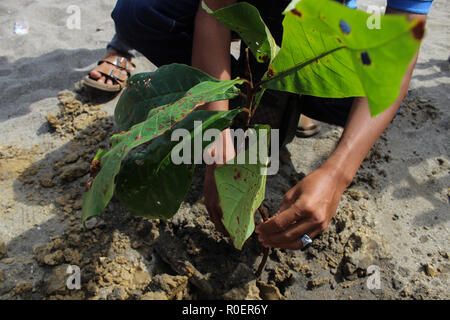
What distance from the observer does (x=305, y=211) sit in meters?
0.96

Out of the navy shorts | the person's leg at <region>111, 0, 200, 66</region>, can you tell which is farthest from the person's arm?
the person's leg at <region>111, 0, 200, 66</region>

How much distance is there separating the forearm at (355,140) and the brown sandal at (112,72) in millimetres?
1405

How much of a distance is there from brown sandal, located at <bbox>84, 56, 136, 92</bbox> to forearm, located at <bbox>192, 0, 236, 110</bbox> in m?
0.90

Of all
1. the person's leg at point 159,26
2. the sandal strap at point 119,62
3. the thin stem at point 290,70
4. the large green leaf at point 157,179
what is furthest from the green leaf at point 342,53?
the sandal strap at point 119,62

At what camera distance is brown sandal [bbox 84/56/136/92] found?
1913 millimetres

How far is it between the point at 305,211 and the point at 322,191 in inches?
3.4

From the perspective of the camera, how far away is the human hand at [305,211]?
967mm

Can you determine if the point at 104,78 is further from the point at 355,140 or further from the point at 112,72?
the point at 355,140

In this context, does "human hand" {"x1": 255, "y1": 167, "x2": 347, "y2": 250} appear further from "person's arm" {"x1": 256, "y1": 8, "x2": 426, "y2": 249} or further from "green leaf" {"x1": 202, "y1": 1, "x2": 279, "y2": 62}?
"green leaf" {"x1": 202, "y1": 1, "x2": 279, "y2": 62}

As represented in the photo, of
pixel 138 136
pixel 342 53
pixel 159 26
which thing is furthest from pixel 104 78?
pixel 342 53

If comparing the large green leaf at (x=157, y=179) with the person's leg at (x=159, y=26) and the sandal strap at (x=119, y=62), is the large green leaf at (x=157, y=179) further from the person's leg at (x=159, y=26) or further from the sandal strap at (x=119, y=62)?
the sandal strap at (x=119, y=62)

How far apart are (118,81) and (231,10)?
1.44 metres

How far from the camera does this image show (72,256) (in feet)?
3.92

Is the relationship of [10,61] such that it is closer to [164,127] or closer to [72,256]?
[72,256]
